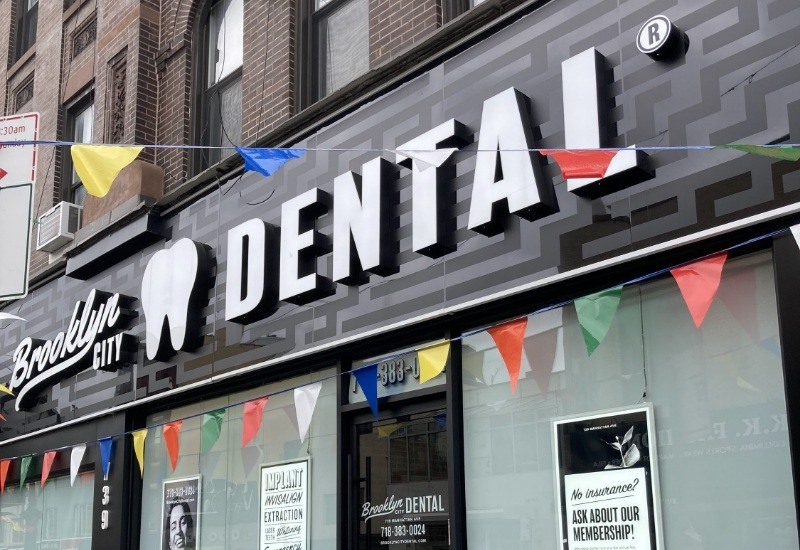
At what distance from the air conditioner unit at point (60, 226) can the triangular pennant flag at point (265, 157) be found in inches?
288

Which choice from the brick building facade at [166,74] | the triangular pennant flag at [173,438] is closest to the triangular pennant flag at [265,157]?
the brick building facade at [166,74]

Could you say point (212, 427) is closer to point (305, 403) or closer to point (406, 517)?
point (305, 403)

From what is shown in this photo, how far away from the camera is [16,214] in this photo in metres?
7.86

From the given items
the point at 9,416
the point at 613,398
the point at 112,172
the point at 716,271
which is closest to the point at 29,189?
the point at 112,172

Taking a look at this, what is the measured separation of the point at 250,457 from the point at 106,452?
2552 millimetres

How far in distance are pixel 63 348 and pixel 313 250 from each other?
5230 mm

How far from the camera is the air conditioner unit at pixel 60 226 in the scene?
1356 centimetres

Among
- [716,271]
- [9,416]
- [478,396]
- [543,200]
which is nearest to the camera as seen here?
[716,271]

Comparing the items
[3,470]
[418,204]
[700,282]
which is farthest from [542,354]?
[3,470]

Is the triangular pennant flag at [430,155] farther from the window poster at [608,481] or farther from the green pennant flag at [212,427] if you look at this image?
the green pennant flag at [212,427]

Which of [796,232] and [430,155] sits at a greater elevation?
[430,155]

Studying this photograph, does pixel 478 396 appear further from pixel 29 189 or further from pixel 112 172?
pixel 29 189

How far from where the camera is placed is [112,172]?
7277mm

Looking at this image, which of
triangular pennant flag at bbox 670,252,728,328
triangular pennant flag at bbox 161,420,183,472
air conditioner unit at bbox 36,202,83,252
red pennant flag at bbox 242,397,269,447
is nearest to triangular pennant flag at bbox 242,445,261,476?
red pennant flag at bbox 242,397,269,447
